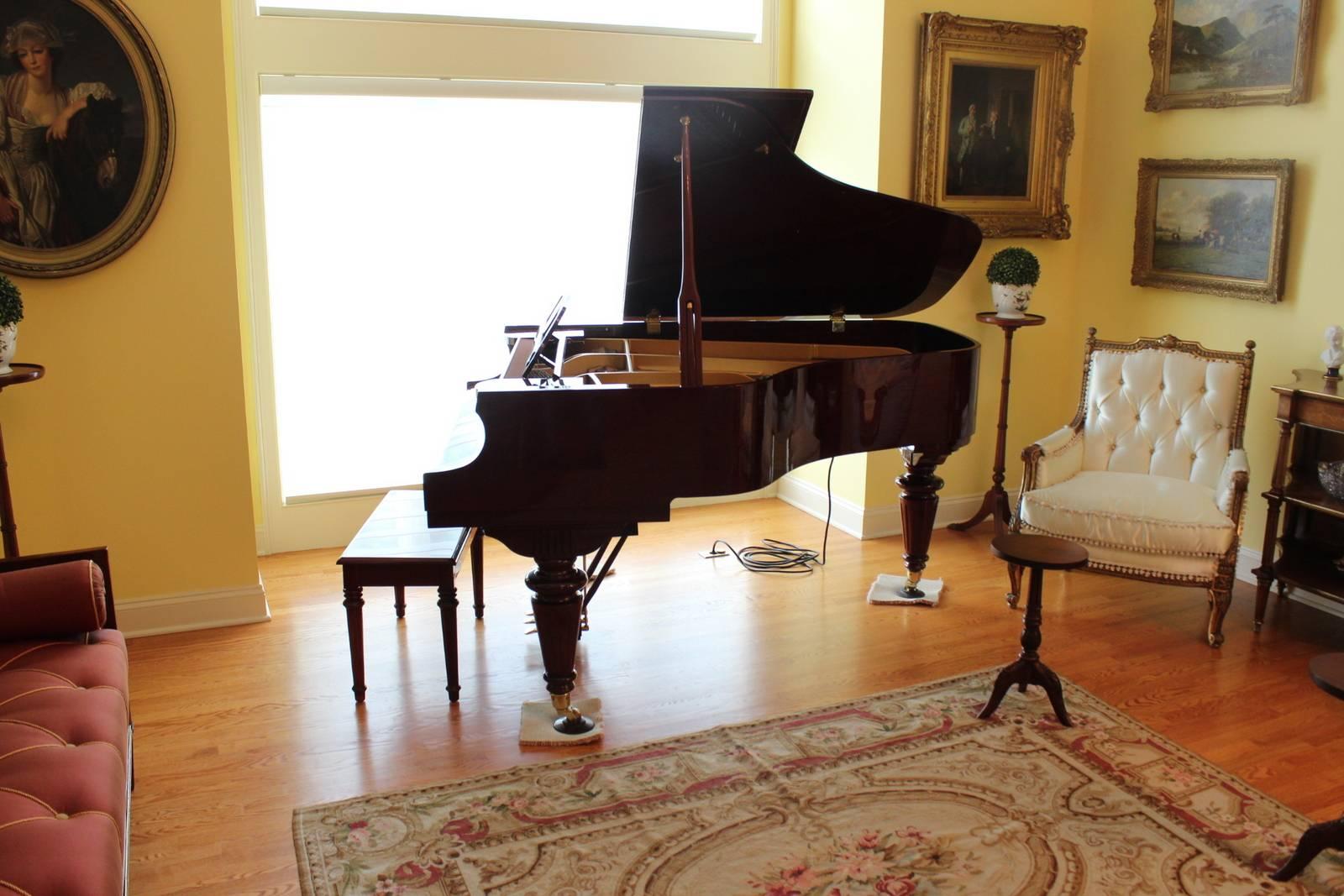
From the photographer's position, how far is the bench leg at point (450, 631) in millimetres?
3562

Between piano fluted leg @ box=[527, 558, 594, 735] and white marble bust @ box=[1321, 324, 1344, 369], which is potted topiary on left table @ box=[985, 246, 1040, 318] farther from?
piano fluted leg @ box=[527, 558, 594, 735]

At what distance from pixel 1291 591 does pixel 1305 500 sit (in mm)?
706

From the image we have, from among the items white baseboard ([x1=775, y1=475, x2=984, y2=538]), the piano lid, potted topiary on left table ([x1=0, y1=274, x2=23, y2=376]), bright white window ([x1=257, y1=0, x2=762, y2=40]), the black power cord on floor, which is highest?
bright white window ([x1=257, y1=0, x2=762, y2=40])

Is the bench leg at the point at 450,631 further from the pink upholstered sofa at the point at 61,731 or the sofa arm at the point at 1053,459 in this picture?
the sofa arm at the point at 1053,459

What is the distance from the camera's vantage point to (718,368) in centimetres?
404

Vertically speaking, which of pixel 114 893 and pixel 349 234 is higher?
pixel 349 234

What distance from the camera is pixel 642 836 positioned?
115 inches

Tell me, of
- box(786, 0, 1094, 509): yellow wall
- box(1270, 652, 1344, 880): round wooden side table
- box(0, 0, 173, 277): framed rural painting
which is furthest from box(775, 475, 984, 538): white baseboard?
box(0, 0, 173, 277): framed rural painting

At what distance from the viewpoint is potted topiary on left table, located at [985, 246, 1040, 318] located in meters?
5.10

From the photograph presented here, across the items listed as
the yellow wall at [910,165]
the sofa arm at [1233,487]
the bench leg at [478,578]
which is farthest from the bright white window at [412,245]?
the sofa arm at [1233,487]

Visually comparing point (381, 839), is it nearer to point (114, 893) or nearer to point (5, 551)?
point (114, 893)

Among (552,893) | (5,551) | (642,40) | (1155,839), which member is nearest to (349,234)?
(642,40)

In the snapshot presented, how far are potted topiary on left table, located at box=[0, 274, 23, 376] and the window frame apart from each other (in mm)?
1456

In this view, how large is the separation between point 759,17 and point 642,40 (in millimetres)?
A: 709
